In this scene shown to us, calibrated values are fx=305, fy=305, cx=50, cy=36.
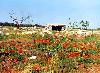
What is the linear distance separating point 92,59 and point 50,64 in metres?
3.58

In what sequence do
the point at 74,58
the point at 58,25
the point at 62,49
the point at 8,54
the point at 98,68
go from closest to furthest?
the point at 98,68
the point at 74,58
the point at 8,54
the point at 62,49
the point at 58,25

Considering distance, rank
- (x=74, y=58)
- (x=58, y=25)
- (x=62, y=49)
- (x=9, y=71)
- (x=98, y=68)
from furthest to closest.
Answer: (x=58, y=25) → (x=62, y=49) → (x=74, y=58) → (x=98, y=68) → (x=9, y=71)

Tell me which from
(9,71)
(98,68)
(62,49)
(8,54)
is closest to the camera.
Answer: (9,71)

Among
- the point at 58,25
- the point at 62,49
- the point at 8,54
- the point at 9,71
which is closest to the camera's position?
the point at 9,71

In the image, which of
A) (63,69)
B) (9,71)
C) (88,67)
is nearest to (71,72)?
(63,69)

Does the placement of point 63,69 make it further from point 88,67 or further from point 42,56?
point 42,56

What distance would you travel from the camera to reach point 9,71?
15289mm

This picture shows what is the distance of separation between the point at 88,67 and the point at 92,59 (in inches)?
67.6

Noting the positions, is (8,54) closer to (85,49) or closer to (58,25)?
(85,49)

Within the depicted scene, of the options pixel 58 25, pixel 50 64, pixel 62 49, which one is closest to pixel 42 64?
pixel 50 64

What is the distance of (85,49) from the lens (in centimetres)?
2170

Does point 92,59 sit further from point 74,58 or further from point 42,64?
point 42,64

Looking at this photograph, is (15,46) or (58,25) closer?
(15,46)

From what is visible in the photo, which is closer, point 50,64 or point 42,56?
point 50,64
